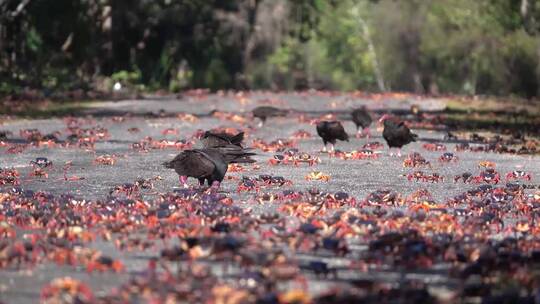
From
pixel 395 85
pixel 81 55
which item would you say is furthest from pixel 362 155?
pixel 395 85

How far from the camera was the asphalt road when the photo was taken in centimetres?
1033

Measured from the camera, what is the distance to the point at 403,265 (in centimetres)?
1082

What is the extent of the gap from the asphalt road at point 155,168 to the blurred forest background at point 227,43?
39.8 ft

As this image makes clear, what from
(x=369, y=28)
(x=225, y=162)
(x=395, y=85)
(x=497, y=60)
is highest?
(x=369, y=28)

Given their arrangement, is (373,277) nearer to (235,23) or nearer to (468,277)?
(468,277)

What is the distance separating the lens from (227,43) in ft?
258

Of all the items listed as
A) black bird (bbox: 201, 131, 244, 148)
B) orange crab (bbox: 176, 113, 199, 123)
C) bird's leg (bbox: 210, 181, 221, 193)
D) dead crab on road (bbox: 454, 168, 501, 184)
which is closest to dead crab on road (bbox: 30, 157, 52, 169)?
black bird (bbox: 201, 131, 244, 148)

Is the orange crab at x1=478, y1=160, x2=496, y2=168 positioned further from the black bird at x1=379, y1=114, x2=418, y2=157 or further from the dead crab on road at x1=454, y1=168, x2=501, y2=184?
the dead crab on road at x1=454, y1=168, x2=501, y2=184

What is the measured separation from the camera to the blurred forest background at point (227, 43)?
2283 inches

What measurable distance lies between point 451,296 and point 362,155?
15.0 metres

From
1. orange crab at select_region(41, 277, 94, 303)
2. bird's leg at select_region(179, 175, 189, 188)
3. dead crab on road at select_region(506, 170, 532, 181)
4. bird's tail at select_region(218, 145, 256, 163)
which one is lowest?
orange crab at select_region(41, 277, 94, 303)

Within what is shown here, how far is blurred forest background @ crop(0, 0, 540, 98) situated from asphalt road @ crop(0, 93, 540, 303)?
478 inches

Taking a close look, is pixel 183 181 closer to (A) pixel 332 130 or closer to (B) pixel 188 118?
(A) pixel 332 130

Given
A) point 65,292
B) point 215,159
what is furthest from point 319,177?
point 65,292
